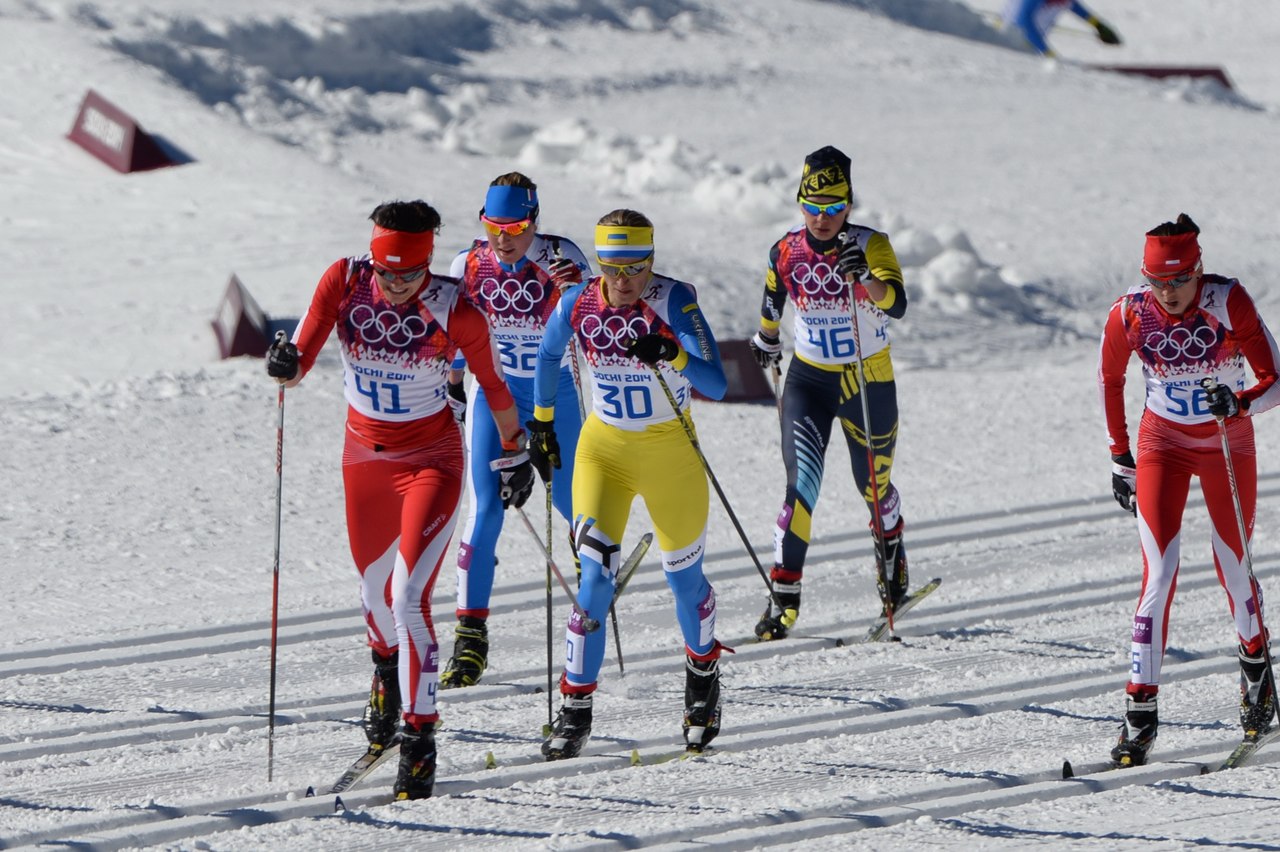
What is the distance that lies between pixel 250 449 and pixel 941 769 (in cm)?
670

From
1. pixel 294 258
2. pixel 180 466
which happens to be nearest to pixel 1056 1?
pixel 294 258

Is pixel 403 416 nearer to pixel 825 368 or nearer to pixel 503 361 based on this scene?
pixel 503 361

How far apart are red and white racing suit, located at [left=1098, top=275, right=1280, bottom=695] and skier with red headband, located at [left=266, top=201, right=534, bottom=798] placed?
8.76 feet

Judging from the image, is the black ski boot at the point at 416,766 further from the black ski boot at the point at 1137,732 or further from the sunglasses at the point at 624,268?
the black ski boot at the point at 1137,732

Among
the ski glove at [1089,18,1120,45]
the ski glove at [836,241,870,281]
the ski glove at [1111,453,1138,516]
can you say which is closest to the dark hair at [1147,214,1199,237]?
the ski glove at [1111,453,1138,516]

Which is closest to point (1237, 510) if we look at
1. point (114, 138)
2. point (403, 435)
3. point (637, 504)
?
point (403, 435)

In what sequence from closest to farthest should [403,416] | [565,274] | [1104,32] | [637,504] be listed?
[403,416] → [565,274] → [637,504] → [1104,32]

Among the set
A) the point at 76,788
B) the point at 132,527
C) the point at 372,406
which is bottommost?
the point at 76,788

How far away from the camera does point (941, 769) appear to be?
7.29 meters

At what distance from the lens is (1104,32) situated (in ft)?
100

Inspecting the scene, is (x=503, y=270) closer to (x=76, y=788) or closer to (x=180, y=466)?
(x=76, y=788)

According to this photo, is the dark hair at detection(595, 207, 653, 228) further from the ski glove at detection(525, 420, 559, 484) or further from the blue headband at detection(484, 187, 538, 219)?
the blue headband at detection(484, 187, 538, 219)

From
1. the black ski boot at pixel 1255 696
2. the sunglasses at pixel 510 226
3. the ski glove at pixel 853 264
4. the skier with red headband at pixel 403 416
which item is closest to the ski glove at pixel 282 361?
the skier with red headband at pixel 403 416

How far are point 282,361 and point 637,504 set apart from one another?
5.29m
